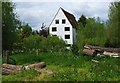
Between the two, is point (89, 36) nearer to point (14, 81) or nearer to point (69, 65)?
point (69, 65)

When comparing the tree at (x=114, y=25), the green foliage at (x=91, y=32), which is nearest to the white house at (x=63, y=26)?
the green foliage at (x=91, y=32)

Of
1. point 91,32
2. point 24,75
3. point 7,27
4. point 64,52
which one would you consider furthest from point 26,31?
point 24,75

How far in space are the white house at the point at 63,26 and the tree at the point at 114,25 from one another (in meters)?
29.4

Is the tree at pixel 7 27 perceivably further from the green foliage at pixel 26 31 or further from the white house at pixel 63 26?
the white house at pixel 63 26

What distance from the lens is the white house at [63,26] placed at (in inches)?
2483

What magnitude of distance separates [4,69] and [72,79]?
13.6ft

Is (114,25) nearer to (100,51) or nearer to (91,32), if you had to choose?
(100,51)

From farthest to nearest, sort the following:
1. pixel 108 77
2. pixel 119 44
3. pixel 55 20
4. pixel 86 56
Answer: pixel 55 20
pixel 119 44
pixel 86 56
pixel 108 77

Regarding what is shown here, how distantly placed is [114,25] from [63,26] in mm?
32805

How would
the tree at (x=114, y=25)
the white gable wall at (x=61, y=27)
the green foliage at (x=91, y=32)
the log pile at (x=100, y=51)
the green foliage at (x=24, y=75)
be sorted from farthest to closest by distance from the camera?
1. the white gable wall at (x=61, y=27)
2. the green foliage at (x=91, y=32)
3. the tree at (x=114, y=25)
4. the log pile at (x=100, y=51)
5. the green foliage at (x=24, y=75)

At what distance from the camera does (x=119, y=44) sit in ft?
107

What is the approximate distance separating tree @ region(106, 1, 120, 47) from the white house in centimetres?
2937

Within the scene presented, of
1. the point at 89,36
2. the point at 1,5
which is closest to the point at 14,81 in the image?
the point at 1,5

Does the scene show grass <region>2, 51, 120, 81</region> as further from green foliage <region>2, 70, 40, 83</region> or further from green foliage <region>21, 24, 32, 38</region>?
green foliage <region>21, 24, 32, 38</region>
